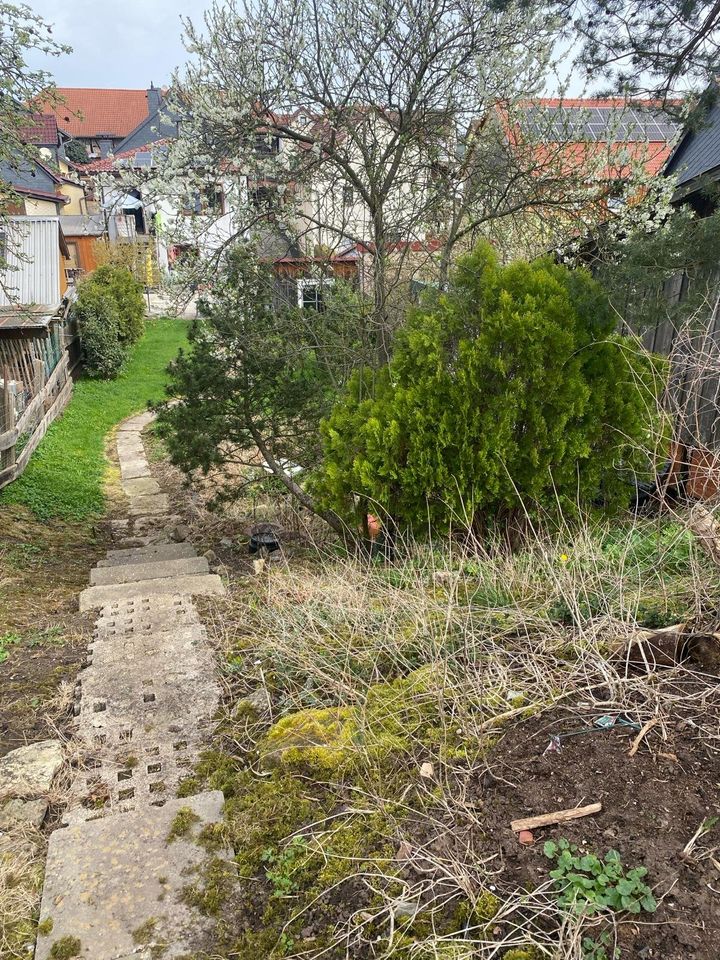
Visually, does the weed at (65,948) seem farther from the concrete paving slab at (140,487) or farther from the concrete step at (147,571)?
the concrete paving slab at (140,487)

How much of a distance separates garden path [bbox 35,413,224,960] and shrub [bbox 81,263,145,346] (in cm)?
1553

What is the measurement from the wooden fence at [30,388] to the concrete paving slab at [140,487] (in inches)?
54.5

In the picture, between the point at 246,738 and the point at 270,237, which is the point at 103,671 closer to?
the point at 246,738

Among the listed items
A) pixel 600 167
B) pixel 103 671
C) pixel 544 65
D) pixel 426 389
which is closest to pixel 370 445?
pixel 426 389

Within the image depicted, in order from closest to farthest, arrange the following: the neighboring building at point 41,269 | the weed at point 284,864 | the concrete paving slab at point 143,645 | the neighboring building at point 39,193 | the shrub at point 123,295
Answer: the weed at point 284,864, the concrete paving slab at point 143,645, the neighboring building at point 39,193, the neighboring building at point 41,269, the shrub at point 123,295

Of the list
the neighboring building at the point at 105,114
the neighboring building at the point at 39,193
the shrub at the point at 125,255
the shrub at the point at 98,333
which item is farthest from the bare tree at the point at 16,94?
the neighboring building at the point at 105,114

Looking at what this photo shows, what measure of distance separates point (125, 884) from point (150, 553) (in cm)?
522

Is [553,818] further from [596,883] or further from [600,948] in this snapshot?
[600,948]

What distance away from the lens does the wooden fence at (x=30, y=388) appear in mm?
A: 8625

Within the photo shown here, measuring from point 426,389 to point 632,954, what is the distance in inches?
136

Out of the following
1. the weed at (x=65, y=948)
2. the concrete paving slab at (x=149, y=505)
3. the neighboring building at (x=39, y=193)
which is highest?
the neighboring building at (x=39, y=193)

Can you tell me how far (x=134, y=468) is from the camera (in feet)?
36.6

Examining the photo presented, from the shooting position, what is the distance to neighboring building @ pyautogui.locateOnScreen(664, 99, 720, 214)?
6.37 meters

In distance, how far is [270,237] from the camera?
313 inches
